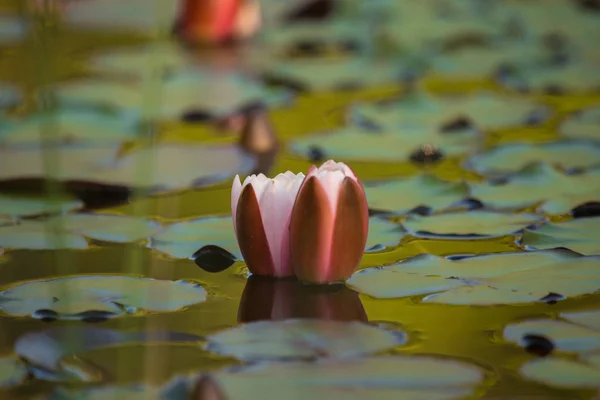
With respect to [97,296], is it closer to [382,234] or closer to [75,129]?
[382,234]

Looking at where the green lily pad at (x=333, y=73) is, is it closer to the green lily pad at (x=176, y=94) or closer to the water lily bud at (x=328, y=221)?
the green lily pad at (x=176, y=94)

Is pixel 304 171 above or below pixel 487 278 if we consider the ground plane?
above

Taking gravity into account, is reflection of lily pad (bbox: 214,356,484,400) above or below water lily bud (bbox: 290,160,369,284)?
below

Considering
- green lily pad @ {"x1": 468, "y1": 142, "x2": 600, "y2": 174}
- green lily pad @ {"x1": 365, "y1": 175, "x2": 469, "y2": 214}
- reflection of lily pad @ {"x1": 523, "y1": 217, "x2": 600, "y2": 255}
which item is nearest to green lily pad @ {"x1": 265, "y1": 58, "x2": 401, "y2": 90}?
green lily pad @ {"x1": 468, "y1": 142, "x2": 600, "y2": 174}

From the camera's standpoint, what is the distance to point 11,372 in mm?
997

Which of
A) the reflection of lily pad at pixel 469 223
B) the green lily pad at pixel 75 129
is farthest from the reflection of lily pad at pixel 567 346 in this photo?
the green lily pad at pixel 75 129

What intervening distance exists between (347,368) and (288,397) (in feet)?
0.27

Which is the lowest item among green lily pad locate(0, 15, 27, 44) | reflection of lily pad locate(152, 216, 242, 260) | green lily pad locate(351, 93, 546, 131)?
reflection of lily pad locate(152, 216, 242, 260)

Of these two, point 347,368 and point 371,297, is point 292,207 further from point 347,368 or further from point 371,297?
point 347,368

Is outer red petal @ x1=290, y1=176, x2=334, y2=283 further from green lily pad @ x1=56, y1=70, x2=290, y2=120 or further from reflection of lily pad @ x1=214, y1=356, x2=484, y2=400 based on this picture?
green lily pad @ x1=56, y1=70, x2=290, y2=120

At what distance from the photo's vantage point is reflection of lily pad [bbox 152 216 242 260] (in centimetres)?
136

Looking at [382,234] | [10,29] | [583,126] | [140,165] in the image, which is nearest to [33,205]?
[140,165]

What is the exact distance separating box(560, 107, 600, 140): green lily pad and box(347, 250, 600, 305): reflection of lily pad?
65 centimetres

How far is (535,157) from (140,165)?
667 mm
